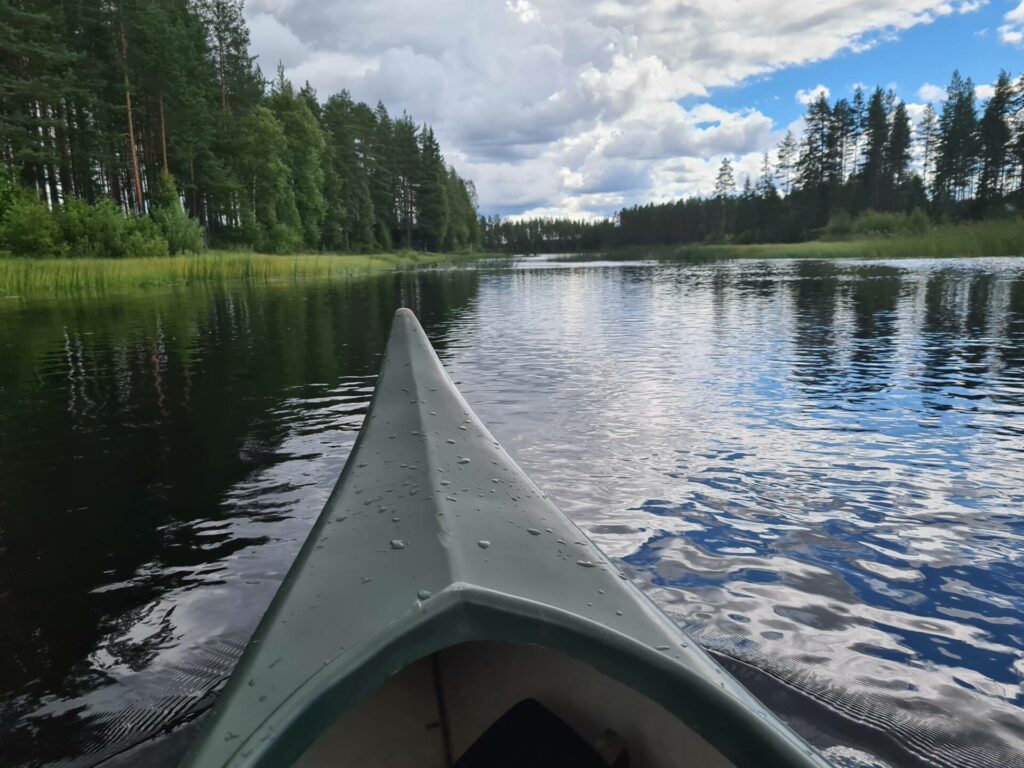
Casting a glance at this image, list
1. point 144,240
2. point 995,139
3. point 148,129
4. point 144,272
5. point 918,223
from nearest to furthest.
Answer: point 144,272 → point 144,240 → point 148,129 → point 918,223 → point 995,139

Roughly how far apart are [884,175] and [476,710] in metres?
104

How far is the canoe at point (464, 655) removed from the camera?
1.26 meters

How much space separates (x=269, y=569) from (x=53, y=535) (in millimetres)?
1777

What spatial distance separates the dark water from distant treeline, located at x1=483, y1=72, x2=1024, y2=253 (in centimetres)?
6417

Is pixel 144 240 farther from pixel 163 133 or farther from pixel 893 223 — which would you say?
pixel 893 223

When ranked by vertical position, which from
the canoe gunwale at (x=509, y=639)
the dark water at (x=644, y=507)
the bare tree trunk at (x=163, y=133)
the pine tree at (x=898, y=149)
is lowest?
the dark water at (x=644, y=507)

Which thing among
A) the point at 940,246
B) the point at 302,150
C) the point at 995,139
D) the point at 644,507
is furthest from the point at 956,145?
the point at 644,507

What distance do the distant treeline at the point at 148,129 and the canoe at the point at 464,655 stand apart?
115 ft

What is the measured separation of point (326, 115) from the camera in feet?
235

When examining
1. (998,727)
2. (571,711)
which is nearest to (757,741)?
(571,711)

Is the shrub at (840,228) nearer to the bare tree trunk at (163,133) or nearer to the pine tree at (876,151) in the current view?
the pine tree at (876,151)

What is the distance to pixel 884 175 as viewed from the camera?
8775 cm

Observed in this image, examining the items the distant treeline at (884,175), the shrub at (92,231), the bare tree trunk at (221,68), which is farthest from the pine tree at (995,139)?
the shrub at (92,231)

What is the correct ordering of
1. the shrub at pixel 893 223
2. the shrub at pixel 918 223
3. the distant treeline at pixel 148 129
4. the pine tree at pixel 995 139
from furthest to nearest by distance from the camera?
the pine tree at pixel 995 139 → the shrub at pixel 893 223 → the shrub at pixel 918 223 → the distant treeline at pixel 148 129
